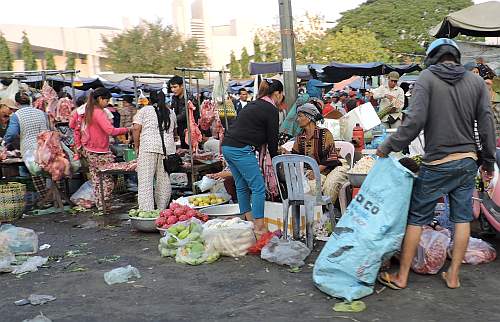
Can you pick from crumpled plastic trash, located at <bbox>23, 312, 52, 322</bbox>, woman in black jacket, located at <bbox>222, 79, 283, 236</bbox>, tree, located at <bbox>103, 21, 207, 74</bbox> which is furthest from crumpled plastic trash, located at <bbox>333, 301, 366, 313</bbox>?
tree, located at <bbox>103, 21, 207, 74</bbox>

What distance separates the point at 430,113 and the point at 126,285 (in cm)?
308

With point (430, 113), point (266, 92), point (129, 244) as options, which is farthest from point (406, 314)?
point (129, 244)

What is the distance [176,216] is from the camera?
20.9 ft

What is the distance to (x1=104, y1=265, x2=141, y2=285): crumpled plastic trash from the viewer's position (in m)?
4.98

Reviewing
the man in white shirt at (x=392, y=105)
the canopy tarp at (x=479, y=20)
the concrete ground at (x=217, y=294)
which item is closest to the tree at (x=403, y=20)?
the man in white shirt at (x=392, y=105)

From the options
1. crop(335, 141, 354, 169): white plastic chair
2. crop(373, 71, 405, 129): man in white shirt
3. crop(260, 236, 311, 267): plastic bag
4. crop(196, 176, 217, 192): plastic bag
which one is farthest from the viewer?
crop(373, 71, 405, 129): man in white shirt

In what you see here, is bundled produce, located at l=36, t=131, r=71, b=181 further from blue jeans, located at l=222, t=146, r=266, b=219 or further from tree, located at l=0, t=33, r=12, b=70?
tree, located at l=0, t=33, r=12, b=70

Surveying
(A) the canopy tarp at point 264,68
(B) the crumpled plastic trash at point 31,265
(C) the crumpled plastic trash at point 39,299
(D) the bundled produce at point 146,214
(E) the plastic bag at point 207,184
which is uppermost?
(A) the canopy tarp at point 264,68

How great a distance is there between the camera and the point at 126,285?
489 centimetres

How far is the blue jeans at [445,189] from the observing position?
4148 mm

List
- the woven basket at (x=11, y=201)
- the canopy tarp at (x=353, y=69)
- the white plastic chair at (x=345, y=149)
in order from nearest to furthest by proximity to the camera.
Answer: the white plastic chair at (x=345, y=149) < the woven basket at (x=11, y=201) < the canopy tarp at (x=353, y=69)

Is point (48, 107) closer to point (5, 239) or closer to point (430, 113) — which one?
point (5, 239)

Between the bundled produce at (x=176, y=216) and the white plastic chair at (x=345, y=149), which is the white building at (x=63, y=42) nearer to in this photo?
the white plastic chair at (x=345, y=149)

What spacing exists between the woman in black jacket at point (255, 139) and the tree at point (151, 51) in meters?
32.0
